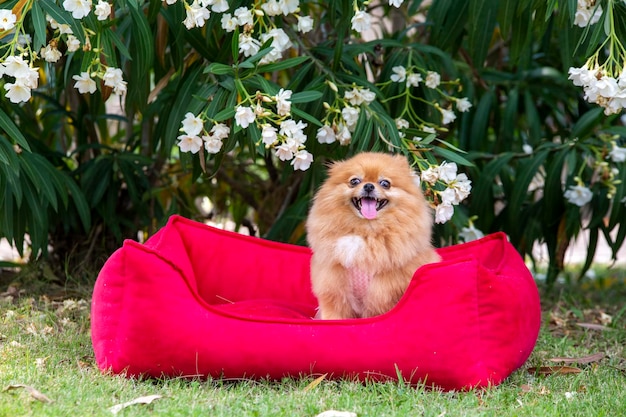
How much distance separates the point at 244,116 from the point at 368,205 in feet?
1.75

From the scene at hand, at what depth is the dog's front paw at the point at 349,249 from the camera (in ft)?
9.36

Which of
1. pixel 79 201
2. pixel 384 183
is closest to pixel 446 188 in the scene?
pixel 384 183

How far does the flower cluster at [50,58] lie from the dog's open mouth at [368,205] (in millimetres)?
957

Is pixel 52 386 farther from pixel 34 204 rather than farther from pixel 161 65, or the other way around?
pixel 161 65

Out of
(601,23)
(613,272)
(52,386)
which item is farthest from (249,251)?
(613,272)

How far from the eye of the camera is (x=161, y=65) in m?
3.96

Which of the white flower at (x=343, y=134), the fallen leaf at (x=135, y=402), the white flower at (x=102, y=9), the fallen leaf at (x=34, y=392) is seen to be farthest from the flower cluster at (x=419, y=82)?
the fallen leaf at (x=34, y=392)

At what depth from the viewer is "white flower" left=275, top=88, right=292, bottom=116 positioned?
117 inches

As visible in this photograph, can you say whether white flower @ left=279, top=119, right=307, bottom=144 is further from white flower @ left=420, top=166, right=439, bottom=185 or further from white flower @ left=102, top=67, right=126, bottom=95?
white flower @ left=102, top=67, right=126, bottom=95

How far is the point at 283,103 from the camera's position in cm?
296

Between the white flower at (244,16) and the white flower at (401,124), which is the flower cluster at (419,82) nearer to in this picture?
the white flower at (401,124)

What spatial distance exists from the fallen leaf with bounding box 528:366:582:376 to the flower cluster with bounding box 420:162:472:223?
0.62 metres

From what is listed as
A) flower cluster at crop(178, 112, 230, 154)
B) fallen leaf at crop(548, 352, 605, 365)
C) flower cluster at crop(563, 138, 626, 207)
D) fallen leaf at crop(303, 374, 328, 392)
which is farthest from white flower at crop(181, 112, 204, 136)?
flower cluster at crop(563, 138, 626, 207)

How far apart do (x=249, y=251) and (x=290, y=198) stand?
1.08 m
